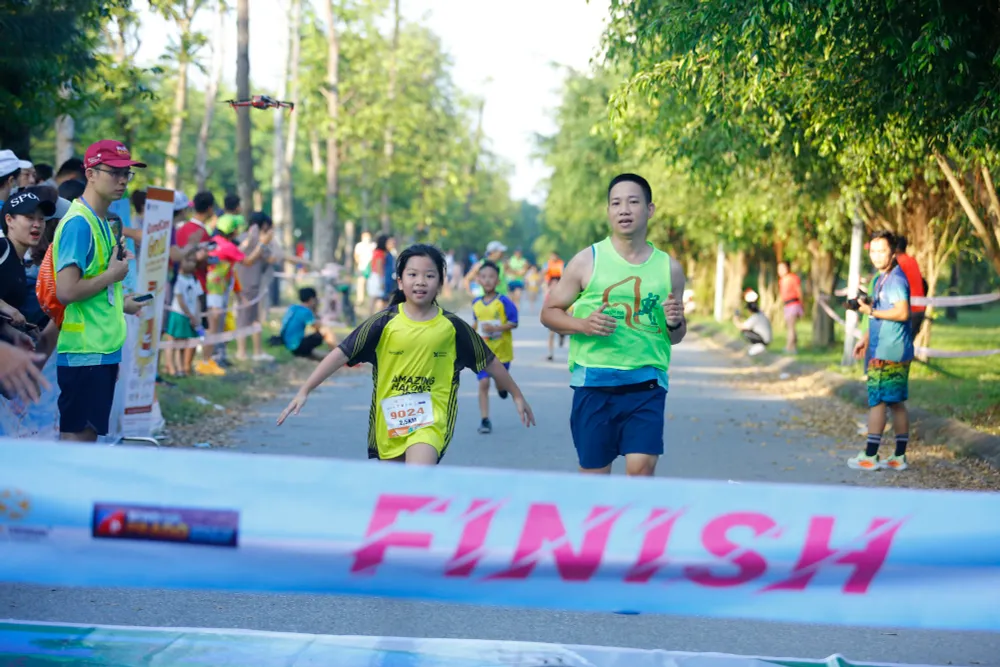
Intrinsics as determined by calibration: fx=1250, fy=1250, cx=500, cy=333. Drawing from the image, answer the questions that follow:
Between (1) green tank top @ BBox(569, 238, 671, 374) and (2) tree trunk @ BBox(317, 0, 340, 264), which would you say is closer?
(1) green tank top @ BBox(569, 238, 671, 374)

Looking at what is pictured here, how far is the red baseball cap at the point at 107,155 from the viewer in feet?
20.3

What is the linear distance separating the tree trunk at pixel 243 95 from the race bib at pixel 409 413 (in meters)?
13.3

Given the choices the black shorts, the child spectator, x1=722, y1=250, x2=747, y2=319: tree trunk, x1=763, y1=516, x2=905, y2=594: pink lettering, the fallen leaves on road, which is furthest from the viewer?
x1=722, y1=250, x2=747, y2=319: tree trunk

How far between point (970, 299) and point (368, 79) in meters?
19.3

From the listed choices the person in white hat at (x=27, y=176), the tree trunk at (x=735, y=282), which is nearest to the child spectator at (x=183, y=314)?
the person in white hat at (x=27, y=176)

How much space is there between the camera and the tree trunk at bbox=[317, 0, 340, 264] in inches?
1142

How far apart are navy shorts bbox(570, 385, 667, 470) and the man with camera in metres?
4.37

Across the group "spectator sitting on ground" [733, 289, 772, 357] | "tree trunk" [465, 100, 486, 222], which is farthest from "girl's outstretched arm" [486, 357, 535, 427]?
"tree trunk" [465, 100, 486, 222]

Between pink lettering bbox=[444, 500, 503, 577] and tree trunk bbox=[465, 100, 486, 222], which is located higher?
tree trunk bbox=[465, 100, 486, 222]

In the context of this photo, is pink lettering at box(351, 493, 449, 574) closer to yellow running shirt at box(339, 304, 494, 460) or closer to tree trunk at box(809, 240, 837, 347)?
yellow running shirt at box(339, 304, 494, 460)

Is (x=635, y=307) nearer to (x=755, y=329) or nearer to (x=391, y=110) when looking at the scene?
(x=755, y=329)

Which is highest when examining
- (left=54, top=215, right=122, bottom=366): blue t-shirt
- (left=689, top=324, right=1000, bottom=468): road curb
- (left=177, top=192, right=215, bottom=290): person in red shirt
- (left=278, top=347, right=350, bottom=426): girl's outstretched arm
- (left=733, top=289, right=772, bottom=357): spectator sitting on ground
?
(left=177, top=192, right=215, bottom=290): person in red shirt

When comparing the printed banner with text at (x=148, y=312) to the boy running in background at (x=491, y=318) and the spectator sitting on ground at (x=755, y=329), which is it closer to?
the boy running in background at (x=491, y=318)

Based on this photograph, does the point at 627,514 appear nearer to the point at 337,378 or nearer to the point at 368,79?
the point at 337,378
